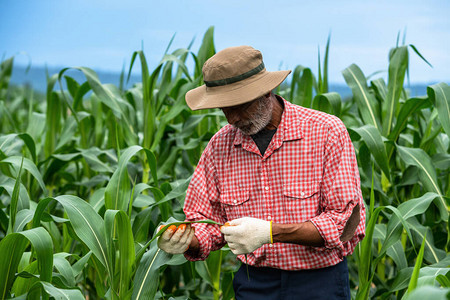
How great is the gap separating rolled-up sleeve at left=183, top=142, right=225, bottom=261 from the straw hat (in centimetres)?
26

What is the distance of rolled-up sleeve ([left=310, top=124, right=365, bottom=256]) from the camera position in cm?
146

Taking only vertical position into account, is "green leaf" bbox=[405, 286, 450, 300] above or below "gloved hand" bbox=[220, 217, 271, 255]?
Result: above

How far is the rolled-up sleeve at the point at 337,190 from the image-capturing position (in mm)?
1459

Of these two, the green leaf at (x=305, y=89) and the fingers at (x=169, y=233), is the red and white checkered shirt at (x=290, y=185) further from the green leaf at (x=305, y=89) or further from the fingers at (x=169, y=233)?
the green leaf at (x=305, y=89)

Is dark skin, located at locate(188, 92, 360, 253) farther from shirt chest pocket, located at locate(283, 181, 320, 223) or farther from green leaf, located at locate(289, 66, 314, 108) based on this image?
green leaf, located at locate(289, 66, 314, 108)

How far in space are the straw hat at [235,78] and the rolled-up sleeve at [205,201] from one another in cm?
26

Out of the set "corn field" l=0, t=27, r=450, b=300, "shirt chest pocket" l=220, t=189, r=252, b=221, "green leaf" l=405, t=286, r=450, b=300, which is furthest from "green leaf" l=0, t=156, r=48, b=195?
"green leaf" l=405, t=286, r=450, b=300

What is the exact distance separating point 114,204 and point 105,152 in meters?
0.89

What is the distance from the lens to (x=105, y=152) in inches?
107

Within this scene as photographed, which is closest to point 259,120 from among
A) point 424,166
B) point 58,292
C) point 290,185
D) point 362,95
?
point 290,185

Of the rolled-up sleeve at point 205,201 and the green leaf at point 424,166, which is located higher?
the rolled-up sleeve at point 205,201

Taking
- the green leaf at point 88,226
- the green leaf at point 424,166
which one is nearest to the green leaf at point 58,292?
the green leaf at point 88,226

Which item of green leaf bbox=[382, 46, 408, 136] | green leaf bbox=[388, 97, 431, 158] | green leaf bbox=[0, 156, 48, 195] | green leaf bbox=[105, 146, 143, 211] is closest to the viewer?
green leaf bbox=[105, 146, 143, 211]

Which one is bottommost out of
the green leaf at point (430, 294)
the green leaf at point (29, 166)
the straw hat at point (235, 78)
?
the green leaf at point (29, 166)
